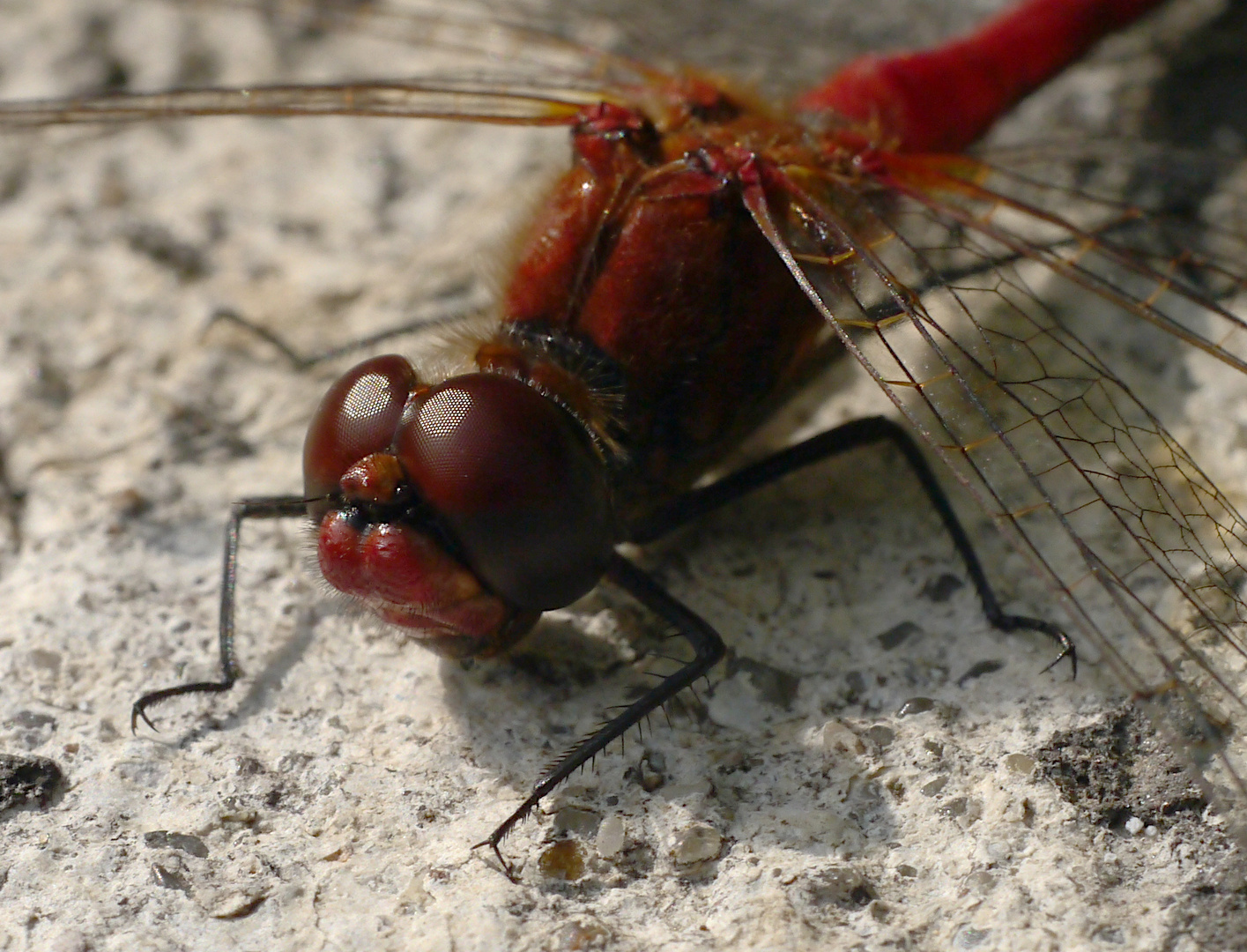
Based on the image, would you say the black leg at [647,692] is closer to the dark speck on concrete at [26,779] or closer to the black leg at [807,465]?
the black leg at [807,465]

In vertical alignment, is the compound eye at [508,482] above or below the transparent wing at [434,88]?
below

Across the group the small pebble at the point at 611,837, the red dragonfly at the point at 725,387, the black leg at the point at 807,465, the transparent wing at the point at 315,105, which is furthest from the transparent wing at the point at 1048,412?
the small pebble at the point at 611,837

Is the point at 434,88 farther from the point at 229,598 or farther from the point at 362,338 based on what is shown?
the point at 229,598

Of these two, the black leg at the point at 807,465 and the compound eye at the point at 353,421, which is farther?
the black leg at the point at 807,465

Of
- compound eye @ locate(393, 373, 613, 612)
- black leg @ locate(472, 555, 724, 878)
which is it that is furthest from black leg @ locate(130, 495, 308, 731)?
black leg @ locate(472, 555, 724, 878)

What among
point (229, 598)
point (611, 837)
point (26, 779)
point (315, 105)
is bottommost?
point (26, 779)

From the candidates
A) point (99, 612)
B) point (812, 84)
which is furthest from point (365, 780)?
point (812, 84)

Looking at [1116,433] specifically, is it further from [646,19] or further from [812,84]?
[646,19]

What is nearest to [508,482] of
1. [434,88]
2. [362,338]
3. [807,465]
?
[807,465]
